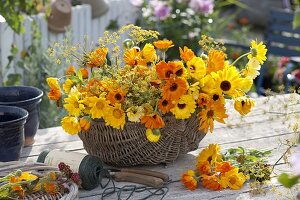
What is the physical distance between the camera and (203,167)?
6.02ft

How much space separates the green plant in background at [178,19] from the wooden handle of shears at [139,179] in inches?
125

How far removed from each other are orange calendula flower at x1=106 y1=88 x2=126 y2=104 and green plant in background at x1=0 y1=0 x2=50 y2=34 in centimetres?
189

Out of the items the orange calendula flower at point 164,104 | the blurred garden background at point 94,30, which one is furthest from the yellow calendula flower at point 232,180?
the blurred garden background at point 94,30

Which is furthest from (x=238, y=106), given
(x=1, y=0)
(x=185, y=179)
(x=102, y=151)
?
(x=1, y=0)

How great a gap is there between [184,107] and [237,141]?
498 millimetres

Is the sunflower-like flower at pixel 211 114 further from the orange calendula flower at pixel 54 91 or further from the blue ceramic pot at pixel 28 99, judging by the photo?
the blue ceramic pot at pixel 28 99

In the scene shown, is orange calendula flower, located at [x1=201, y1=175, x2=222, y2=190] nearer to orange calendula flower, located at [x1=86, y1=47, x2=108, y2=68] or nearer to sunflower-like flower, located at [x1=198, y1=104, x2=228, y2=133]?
sunflower-like flower, located at [x1=198, y1=104, x2=228, y2=133]

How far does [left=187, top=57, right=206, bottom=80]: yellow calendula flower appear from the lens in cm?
181

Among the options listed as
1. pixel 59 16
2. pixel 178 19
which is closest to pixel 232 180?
pixel 59 16

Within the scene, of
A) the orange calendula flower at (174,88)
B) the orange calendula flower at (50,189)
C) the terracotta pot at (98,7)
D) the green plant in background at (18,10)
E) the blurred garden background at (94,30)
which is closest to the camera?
the orange calendula flower at (50,189)

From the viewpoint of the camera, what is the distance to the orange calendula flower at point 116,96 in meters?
1.77

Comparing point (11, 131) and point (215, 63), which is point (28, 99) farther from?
point (215, 63)

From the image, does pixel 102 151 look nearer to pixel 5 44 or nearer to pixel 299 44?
pixel 5 44

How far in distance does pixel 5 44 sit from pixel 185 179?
2.21 metres
